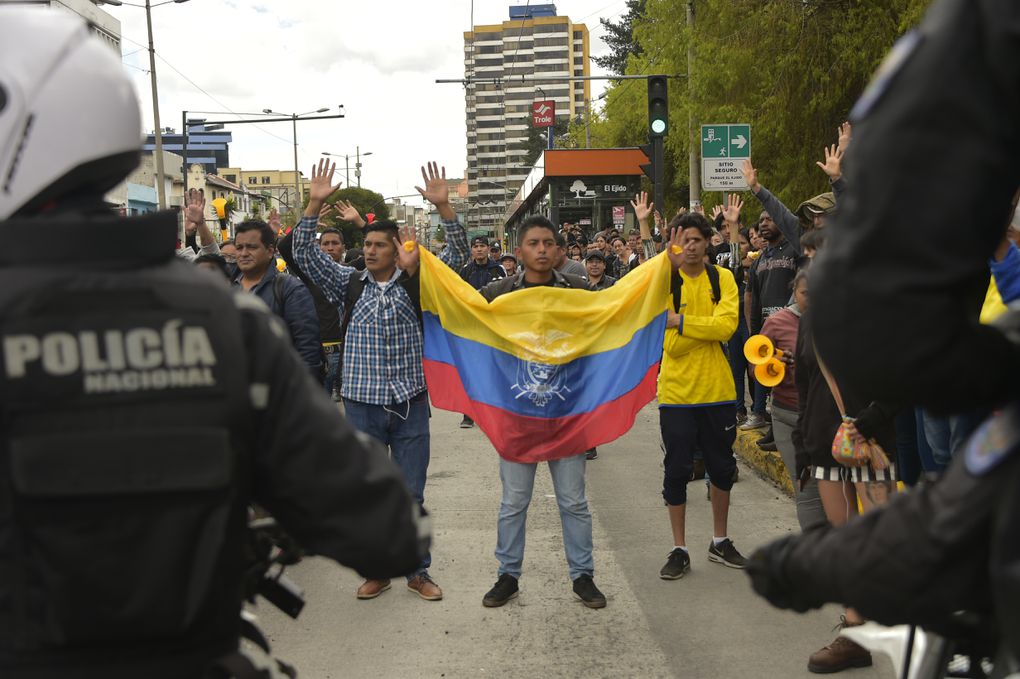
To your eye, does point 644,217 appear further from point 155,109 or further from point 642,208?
point 155,109

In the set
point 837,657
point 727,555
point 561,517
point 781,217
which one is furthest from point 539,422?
point 781,217

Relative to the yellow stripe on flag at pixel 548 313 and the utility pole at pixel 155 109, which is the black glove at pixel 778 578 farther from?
the utility pole at pixel 155 109

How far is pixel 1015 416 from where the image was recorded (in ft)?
4.74

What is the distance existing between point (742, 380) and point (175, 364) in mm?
9918

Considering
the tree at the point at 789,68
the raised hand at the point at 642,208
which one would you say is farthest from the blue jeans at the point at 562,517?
the tree at the point at 789,68

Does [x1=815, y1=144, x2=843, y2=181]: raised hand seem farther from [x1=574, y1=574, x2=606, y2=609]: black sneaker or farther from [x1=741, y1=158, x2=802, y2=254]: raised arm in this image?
[x1=574, y1=574, x2=606, y2=609]: black sneaker

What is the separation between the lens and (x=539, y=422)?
6.20 metres

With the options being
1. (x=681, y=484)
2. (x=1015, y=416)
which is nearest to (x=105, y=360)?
(x=1015, y=416)

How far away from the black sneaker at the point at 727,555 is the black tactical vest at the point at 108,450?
5.15m

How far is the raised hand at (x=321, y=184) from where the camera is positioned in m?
6.45

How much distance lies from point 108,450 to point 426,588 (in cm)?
455

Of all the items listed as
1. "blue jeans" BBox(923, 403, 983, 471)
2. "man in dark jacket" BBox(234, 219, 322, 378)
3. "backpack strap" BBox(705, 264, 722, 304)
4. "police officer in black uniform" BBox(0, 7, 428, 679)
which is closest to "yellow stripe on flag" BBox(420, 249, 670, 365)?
"backpack strap" BBox(705, 264, 722, 304)

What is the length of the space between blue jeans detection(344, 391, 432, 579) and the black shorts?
146cm

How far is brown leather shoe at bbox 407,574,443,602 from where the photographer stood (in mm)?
6090
